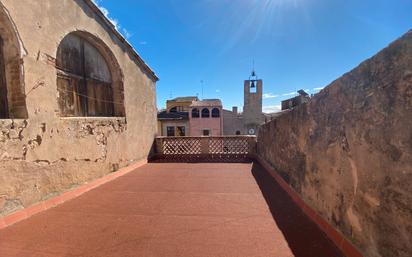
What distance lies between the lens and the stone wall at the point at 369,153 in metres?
1.28

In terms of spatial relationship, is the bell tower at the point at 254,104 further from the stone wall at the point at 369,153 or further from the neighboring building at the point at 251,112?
the stone wall at the point at 369,153

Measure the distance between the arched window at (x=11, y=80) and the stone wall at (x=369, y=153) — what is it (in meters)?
4.44

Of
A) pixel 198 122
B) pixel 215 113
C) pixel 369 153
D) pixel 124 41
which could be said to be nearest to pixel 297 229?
pixel 369 153

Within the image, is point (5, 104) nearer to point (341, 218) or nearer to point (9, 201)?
point (9, 201)

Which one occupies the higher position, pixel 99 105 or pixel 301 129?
pixel 99 105

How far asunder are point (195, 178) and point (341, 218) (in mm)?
3471

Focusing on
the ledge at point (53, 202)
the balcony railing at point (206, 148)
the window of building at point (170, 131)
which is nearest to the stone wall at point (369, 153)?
the ledge at point (53, 202)

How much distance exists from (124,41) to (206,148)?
5.14 metres

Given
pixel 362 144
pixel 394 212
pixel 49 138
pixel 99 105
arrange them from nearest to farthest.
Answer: pixel 394 212 < pixel 362 144 < pixel 49 138 < pixel 99 105

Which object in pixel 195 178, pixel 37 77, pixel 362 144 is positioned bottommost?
pixel 195 178

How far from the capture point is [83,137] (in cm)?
405

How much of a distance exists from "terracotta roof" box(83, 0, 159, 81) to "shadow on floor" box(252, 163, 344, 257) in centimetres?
574

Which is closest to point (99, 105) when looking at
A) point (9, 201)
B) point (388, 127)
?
point (9, 201)

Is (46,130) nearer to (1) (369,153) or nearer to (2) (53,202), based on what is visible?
(2) (53,202)
